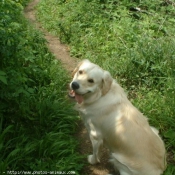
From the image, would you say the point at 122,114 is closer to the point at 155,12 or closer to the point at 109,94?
the point at 109,94

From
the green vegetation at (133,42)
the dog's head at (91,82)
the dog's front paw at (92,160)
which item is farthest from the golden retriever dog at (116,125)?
A: the green vegetation at (133,42)

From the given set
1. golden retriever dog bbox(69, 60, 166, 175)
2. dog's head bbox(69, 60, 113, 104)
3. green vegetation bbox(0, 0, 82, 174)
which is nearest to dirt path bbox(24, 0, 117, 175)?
green vegetation bbox(0, 0, 82, 174)

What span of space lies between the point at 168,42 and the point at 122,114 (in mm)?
2743

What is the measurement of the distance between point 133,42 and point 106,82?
9.46ft

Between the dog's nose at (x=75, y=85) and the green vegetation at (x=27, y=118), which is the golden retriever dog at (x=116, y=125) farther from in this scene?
the green vegetation at (x=27, y=118)

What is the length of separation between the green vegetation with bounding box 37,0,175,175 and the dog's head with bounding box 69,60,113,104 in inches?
49.7

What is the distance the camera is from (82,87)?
318 centimetres

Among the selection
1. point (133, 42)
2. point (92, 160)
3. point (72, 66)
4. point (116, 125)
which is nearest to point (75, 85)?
point (116, 125)

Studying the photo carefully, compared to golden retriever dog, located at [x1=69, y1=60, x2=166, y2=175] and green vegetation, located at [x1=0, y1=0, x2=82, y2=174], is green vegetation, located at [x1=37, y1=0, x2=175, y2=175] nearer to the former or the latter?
golden retriever dog, located at [x1=69, y1=60, x2=166, y2=175]

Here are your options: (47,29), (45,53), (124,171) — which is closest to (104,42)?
(45,53)

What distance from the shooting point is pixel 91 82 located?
320cm

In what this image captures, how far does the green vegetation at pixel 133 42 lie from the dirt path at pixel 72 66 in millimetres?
212

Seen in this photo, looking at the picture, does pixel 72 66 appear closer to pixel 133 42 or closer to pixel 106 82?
pixel 133 42

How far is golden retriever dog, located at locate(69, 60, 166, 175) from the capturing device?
2984 mm
